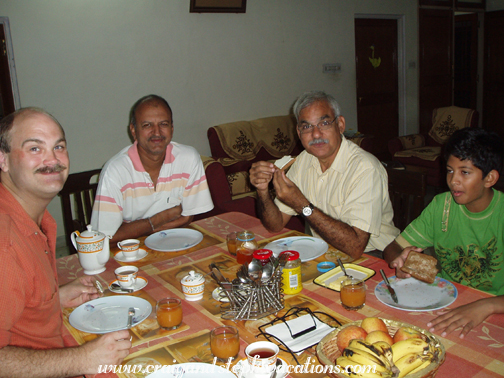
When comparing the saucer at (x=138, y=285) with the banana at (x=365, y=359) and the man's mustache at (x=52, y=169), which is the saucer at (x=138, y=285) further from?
the banana at (x=365, y=359)

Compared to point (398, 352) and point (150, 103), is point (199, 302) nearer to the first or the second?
point (398, 352)

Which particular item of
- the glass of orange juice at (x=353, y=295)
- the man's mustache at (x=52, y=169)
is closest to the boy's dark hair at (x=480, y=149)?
the glass of orange juice at (x=353, y=295)

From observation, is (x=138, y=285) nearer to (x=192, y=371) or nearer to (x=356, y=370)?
(x=192, y=371)

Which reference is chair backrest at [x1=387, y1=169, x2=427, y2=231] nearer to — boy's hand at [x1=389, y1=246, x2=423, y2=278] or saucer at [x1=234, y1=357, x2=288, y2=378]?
boy's hand at [x1=389, y1=246, x2=423, y2=278]

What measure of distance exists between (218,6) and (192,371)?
460 centimetres

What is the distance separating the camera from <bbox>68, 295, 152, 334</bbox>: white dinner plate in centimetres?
134

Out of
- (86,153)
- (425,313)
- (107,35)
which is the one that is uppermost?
(107,35)

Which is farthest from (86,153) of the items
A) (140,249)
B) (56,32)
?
(140,249)

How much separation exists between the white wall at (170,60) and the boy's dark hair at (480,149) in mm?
3640

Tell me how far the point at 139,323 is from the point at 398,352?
2.55 ft

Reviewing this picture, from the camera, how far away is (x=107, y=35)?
4.30 meters

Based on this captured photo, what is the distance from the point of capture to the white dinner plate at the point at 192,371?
107 cm

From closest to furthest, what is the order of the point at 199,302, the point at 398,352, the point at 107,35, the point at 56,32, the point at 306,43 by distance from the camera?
1. the point at 398,352
2. the point at 199,302
3. the point at 56,32
4. the point at 107,35
5. the point at 306,43

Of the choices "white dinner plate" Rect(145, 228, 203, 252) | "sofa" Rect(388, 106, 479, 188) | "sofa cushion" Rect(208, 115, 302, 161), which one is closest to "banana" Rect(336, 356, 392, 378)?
"white dinner plate" Rect(145, 228, 203, 252)
